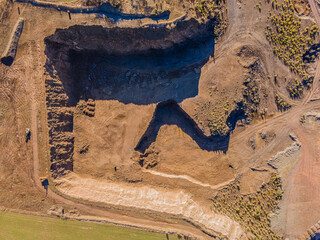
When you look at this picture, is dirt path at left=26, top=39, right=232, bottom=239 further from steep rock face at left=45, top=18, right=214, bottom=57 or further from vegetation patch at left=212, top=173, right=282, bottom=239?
steep rock face at left=45, top=18, right=214, bottom=57

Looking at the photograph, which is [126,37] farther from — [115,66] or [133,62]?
[115,66]

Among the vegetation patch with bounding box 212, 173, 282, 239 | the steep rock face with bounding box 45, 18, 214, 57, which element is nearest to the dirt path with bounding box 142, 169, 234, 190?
the vegetation patch with bounding box 212, 173, 282, 239

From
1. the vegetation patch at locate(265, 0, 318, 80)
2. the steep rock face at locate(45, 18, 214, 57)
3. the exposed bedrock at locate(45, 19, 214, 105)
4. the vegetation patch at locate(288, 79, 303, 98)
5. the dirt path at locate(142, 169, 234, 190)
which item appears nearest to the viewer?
the steep rock face at locate(45, 18, 214, 57)

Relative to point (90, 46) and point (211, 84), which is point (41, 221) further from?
point (211, 84)

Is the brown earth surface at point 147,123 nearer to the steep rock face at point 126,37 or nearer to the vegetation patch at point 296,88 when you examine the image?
the steep rock face at point 126,37

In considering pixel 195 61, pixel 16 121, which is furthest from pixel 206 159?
pixel 16 121

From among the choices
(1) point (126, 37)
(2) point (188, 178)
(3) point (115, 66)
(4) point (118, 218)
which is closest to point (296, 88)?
(2) point (188, 178)

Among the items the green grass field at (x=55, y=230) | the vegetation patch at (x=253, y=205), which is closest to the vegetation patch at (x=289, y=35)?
the vegetation patch at (x=253, y=205)
